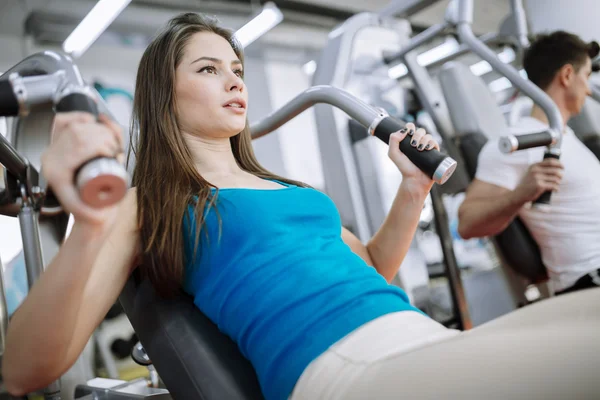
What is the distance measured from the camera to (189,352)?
2.91ft

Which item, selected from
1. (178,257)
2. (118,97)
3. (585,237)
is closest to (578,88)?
(585,237)

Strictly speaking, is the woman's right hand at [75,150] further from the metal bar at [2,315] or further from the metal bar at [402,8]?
the metal bar at [402,8]

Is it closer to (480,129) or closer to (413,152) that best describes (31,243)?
(413,152)

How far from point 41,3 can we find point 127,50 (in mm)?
1023

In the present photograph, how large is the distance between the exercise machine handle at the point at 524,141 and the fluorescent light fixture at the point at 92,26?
12.9 ft

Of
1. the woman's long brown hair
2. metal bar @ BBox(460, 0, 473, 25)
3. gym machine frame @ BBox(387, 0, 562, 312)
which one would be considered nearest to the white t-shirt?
gym machine frame @ BBox(387, 0, 562, 312)

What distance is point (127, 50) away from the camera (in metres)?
5.65

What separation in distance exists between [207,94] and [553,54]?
5.33ft

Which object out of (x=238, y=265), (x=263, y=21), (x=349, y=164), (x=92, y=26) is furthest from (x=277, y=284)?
(x=92, y=26)

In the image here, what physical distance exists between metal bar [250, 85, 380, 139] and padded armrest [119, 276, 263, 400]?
21.2 inches

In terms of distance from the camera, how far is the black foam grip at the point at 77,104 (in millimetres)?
548

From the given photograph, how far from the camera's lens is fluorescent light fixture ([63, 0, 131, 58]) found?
4499mm

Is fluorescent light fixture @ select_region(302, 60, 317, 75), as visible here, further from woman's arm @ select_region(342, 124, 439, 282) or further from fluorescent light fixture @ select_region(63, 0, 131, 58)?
woman's arm @ select_region(342, 124, 439, 282)

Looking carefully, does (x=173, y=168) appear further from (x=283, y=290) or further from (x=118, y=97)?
(x=118, y=97)
